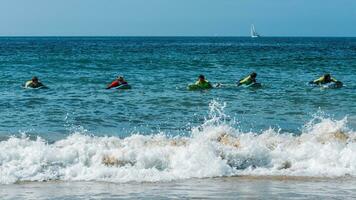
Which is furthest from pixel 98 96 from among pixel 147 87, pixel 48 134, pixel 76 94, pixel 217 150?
pixel 217 150

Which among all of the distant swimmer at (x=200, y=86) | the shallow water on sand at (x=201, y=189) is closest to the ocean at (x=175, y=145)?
the shallow water on sand at (x=201, y=189)

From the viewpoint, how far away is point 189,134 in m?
15.5

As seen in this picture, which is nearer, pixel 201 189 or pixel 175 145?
pixel 201 189

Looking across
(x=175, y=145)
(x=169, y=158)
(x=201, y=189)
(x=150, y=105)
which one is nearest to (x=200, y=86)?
(x=150, y=105)

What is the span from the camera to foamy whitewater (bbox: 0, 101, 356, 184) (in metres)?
11.2

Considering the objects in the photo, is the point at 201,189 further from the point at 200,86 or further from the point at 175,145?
the point at 200,86

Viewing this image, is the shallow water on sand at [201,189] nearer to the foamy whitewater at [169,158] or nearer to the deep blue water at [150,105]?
the foamy whitewater at [169,158]

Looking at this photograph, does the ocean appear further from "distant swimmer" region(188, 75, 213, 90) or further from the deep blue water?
"distant swimmer" region(188, 75, 213, 90)

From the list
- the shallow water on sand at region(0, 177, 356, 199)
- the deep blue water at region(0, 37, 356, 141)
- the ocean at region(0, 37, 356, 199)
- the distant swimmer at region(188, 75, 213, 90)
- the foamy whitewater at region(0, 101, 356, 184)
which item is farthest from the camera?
the distant swimmer at region(188, 75, 213, 90)

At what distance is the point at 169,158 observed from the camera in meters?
12.1

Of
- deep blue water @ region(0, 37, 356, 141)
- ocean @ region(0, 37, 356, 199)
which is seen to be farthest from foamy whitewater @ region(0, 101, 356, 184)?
deep blue water @ region(0, 37, 356, 141)

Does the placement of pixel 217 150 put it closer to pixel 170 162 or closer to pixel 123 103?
pixel 170 162

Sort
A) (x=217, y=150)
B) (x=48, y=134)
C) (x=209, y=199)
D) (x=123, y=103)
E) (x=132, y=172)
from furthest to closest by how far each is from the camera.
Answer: (x=123, y=103) → (x=48, y=134) → (x=217, y=150) → (x=132, y=172) → (x=209, y=199)

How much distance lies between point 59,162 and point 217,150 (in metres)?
2.99
